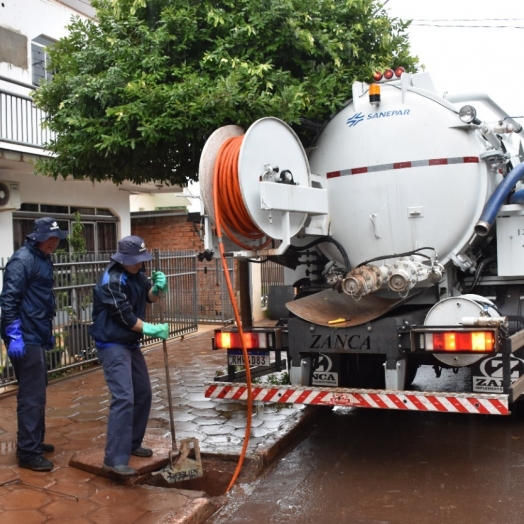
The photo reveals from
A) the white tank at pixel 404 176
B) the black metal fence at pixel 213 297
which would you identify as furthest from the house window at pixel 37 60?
the white tank at pixel 404 176

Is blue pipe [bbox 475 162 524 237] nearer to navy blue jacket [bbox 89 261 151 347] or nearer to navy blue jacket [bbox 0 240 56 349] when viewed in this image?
navy blue jacket [bbox 89 261 151 347]

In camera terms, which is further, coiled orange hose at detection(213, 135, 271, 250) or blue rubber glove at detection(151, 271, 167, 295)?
blue rubber glove at detection(151, 271, 167, 295)

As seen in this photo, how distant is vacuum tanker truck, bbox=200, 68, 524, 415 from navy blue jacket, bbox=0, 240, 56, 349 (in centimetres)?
133

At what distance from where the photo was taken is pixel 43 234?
5039 millimetres

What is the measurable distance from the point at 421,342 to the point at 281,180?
1.64 metres

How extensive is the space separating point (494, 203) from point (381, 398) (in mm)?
1834

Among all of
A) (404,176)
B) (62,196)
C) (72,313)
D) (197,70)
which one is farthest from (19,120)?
(404,176)

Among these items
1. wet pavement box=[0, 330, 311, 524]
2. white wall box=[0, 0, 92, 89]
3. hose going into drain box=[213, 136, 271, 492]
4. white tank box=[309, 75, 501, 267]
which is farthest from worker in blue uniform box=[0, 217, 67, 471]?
white wall box=[0, 0, 92, 89]

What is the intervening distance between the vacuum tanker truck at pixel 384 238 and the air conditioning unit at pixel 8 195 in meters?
6.92

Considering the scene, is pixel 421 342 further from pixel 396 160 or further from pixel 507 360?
pixel 396 160

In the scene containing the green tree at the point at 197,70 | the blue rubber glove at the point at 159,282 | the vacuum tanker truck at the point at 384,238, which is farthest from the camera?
the green tree at the point at 197,70

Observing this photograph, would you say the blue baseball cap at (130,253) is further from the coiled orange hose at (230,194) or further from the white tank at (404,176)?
the white tank at (404,176)

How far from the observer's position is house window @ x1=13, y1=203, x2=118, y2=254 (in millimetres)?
12633

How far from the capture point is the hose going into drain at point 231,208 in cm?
489
